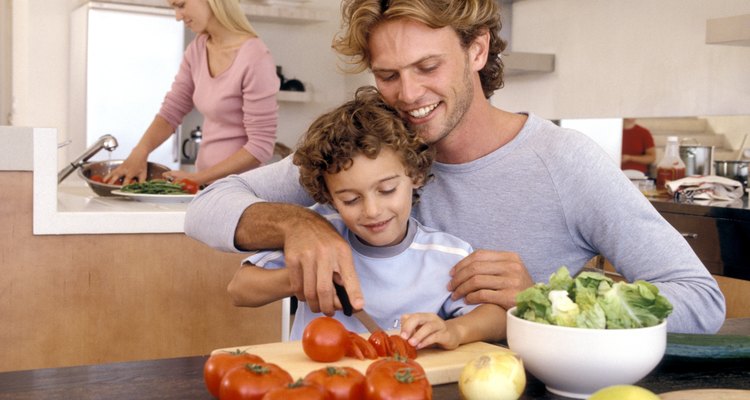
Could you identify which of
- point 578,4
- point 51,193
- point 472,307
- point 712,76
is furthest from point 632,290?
point 578,4

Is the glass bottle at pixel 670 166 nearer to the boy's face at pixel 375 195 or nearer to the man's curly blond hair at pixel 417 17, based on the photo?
the man's curly blond hair at pixel 417 17

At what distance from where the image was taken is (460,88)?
5.85ft

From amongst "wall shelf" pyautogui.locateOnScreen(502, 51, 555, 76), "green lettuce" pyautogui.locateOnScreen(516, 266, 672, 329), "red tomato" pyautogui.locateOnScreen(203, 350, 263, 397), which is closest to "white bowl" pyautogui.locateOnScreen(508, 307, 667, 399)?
"green lettuce" pyautogui.locateOnScreen(516, 266, 672, 329)

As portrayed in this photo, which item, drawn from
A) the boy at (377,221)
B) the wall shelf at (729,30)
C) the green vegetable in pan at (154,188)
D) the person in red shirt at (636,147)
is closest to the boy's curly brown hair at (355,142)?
the boy at (377,221)

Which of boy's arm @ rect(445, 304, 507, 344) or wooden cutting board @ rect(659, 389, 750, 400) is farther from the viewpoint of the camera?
Answer: boy's arm @ rect(445, 304, 507, 344)

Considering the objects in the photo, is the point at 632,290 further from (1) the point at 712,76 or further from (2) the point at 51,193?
(1) the point at 712,76

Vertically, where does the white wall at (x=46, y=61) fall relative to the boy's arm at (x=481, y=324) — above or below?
above

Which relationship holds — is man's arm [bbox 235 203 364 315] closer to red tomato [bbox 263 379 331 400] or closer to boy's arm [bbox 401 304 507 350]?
boy's arm [bbox 401 304 507 350]

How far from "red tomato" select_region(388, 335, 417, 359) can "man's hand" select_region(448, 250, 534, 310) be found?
0.98 feet

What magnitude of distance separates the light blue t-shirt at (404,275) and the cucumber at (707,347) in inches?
17.1

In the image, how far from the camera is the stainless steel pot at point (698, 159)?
14.3 ft

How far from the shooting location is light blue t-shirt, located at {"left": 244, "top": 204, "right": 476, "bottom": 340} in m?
1.66

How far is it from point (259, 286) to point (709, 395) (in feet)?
2.90

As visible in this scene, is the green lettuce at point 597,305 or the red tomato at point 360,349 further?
the red tomato at point 360,349
